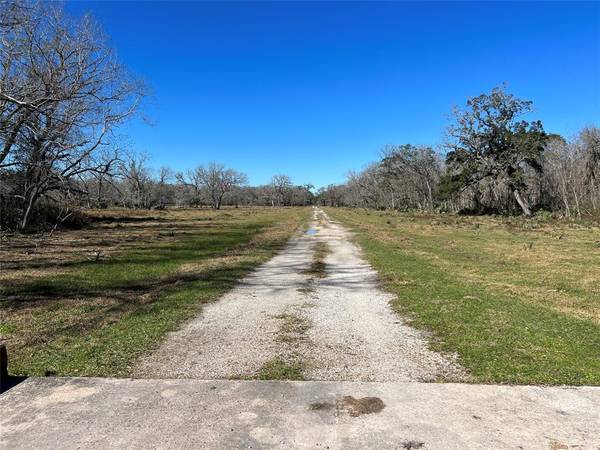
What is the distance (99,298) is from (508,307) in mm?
7961

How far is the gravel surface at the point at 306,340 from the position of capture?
4.57 m

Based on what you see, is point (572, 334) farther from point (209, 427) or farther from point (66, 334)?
point (66, 334)

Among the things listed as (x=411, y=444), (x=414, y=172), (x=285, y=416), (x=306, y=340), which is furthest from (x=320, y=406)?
(x=414, y=172)

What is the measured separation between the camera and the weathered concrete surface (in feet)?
10.0

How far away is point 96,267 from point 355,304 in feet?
28.9

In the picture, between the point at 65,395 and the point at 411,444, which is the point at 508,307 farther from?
the point at 65,395

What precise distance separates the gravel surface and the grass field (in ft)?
1.62

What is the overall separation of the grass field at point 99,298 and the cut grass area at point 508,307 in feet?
13.2

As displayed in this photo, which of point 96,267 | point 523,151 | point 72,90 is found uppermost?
point 523,151

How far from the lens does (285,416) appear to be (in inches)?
135

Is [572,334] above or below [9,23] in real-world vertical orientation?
below

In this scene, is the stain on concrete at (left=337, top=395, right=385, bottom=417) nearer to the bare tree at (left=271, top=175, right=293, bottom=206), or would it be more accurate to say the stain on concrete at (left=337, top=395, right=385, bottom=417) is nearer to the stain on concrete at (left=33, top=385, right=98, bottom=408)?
the stain on concrete at (left=33, top=385, right=98, bottom=408)

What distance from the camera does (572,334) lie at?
19.5ft

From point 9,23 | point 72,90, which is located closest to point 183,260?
point 72,90
